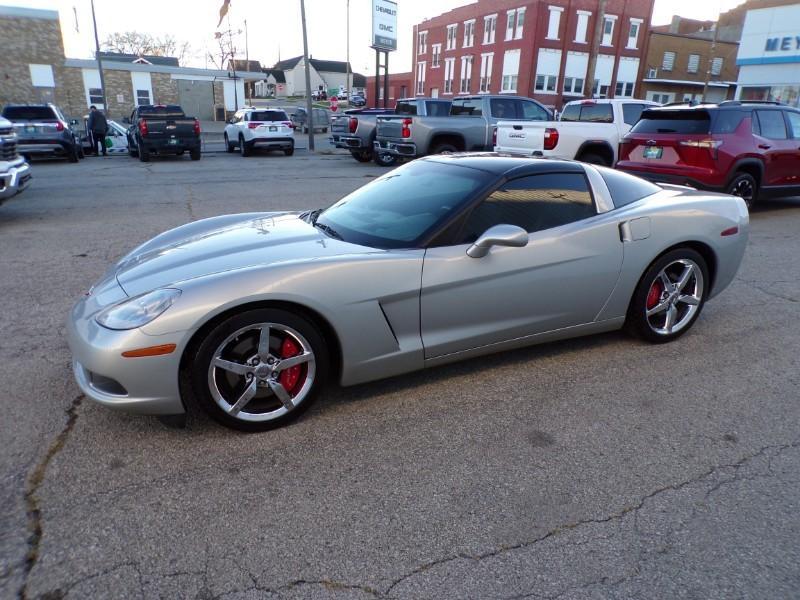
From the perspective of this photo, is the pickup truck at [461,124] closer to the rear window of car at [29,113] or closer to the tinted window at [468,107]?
the tinted window at [468,107]

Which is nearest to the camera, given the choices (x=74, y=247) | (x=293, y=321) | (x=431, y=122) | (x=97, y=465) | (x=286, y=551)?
(x=286, y=551)

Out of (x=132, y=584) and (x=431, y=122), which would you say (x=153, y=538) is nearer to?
(x=132, y=584)

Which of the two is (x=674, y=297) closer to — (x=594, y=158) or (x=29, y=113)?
(x=594, y=158)

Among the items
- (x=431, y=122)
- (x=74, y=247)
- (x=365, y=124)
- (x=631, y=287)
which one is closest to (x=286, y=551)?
(x=631, y=287)

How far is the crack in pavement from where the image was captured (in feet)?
6.97

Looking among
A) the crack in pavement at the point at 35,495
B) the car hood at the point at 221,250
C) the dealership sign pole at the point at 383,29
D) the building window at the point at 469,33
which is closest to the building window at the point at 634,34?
the building window at the point at 469,33

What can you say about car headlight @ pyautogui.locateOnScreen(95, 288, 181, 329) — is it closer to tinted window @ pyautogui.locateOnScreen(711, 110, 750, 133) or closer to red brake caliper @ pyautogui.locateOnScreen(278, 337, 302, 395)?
red brake caliper @ pyautogui.locateOnScreen(278, 337, 302, 395)

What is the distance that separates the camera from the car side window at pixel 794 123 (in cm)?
927

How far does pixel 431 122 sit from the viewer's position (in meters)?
14.5

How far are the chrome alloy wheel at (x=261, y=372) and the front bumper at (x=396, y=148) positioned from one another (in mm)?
12112

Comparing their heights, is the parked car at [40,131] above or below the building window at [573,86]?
below

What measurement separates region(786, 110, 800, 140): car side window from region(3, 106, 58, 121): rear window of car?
728 inches

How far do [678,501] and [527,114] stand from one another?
13639 mm

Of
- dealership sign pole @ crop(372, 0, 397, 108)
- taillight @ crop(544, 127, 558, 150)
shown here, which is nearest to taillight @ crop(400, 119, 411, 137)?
taillight @ crop(544, 127, 558, 150)
